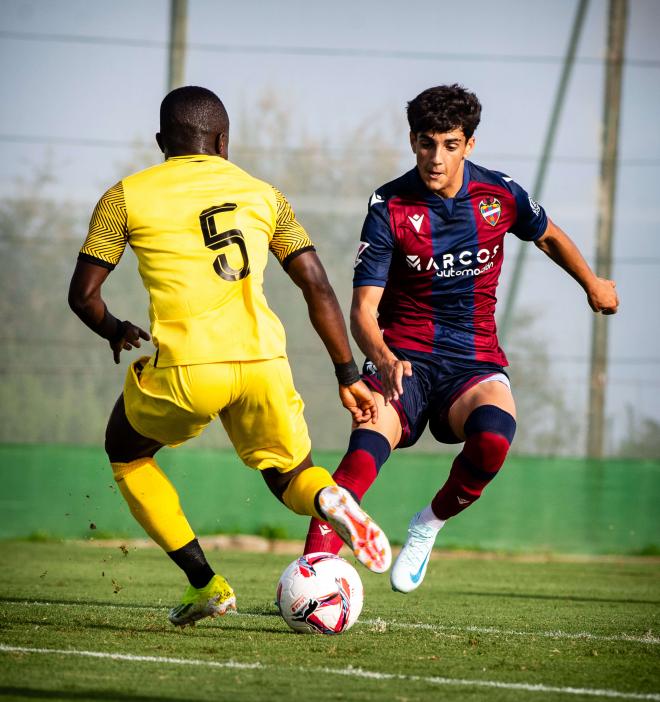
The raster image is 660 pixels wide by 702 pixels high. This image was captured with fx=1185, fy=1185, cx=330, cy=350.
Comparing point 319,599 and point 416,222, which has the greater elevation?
point 416,222

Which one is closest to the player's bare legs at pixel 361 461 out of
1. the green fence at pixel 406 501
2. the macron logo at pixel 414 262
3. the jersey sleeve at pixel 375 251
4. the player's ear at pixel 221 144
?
the jersey sleeve at pixel 375 251

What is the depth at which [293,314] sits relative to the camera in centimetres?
1355

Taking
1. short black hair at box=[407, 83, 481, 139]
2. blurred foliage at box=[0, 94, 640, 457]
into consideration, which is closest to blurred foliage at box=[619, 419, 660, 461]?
blurred foliage at box=[0, 94, 640, 457]

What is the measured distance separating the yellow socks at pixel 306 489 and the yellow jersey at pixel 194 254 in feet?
1.67

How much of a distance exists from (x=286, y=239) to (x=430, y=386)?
155cm

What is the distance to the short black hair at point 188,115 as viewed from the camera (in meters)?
4.79

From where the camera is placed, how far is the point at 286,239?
4.75 m

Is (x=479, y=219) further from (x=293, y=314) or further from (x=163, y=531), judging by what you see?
(x=293, y=314)

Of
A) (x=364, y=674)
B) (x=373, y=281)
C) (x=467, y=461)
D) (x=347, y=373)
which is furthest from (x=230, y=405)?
(x=467, y=461)

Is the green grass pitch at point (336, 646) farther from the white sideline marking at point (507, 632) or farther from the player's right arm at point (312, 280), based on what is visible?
the player's right arm at point (312, 280)

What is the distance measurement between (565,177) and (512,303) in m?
1.64

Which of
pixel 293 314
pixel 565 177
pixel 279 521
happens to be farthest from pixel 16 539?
pixel 565 177

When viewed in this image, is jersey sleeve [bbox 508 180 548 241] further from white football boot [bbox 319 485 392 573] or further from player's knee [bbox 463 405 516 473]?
white football boot [bbox 319 485 392 573]

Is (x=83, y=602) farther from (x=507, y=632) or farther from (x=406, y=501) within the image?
(x=406, y=501)
